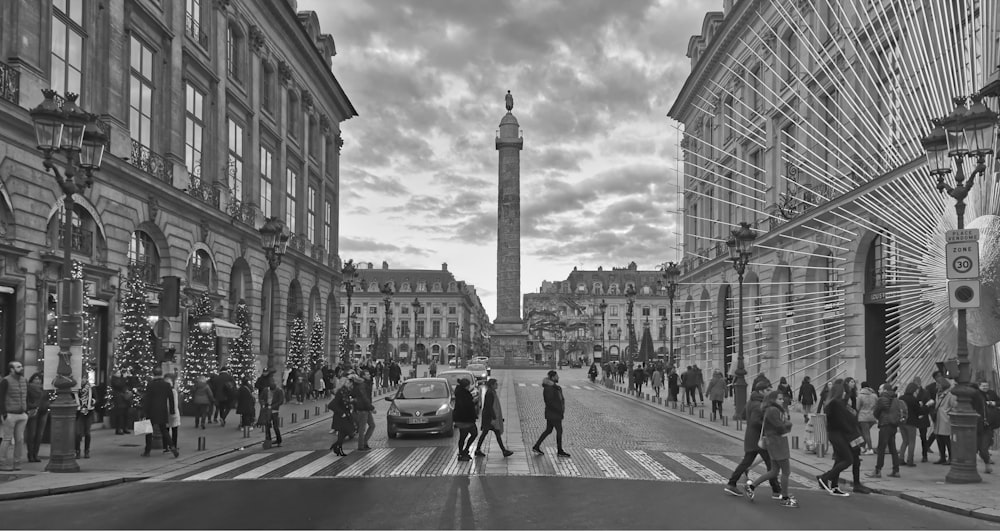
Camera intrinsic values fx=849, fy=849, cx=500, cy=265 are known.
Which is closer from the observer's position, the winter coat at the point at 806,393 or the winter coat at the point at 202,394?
the winter coat at the point at 202,394

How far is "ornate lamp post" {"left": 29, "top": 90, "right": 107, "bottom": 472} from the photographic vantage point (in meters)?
14.7

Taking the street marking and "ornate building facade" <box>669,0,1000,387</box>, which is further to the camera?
the street marking

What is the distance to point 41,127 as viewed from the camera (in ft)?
48.2

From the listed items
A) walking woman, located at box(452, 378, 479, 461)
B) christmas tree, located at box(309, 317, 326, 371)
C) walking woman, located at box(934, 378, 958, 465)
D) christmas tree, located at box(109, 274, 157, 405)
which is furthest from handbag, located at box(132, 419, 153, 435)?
christmas tree, located at box(309, 317, 326, 371)

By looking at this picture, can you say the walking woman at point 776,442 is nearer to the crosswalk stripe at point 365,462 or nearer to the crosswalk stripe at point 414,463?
the crosswalk stripe at point 414,463

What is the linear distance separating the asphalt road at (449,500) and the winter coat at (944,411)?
312cm

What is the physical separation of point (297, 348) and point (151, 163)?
12316 millimetres

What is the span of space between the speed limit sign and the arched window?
22066 mm

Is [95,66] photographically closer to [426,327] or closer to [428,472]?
[428,472]

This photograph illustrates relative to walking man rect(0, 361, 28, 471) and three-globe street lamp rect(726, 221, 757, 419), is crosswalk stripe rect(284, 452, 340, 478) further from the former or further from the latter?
three-globe street lamp rect(726, 221, 757, 419)

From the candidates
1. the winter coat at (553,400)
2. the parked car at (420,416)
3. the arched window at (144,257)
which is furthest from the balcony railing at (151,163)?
the winter coat at (553,400)

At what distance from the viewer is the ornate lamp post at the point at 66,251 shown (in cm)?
1473

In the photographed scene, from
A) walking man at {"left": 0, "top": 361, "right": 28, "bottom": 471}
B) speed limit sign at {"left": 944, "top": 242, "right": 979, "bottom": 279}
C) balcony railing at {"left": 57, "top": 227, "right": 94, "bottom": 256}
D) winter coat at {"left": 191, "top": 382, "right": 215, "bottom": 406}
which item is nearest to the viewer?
speed limit sign at {"left": 944, "top": 242, "right": 979, "bottom": 279}

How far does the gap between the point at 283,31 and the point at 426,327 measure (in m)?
102
